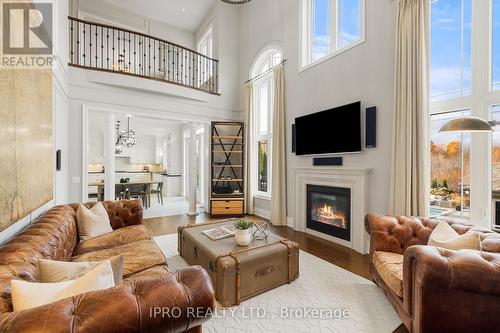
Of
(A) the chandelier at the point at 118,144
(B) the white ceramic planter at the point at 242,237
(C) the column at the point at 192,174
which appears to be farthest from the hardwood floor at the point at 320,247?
(A) the chandelier at the point at 118,144

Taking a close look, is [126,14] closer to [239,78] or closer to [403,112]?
[239,78]

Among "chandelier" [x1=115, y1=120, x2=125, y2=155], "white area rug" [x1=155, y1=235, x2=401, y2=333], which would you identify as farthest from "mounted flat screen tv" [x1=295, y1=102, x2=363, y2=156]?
"chandelier" [x1=115, y1=120, x2=125, y2=155]

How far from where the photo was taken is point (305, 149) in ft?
14.7

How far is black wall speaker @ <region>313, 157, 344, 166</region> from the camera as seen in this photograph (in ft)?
12.9

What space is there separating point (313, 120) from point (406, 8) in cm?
196

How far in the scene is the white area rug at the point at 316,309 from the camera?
77.1 inches

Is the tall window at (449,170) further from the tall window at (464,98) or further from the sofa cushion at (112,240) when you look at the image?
the sofa cushion at (112,240)

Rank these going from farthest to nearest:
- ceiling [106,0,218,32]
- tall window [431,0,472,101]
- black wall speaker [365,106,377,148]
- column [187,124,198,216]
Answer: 1. ceiling [106,0,218,32]
2. column [187,124,198,216]
3. black wall speaker [365,106,377,148]
4. tall window [431,0,472,101]

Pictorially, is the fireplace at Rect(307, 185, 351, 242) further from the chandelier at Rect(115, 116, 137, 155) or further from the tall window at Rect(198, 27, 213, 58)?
the chandelier at Rect(115, 116, 137, 155)

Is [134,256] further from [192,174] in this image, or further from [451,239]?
[192,174]

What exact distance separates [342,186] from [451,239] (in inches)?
74.0

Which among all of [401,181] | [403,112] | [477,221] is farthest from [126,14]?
[477,221]

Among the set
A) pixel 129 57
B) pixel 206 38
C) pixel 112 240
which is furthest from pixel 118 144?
pixel 112 240

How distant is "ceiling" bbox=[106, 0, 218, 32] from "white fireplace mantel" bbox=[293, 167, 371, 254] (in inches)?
227
